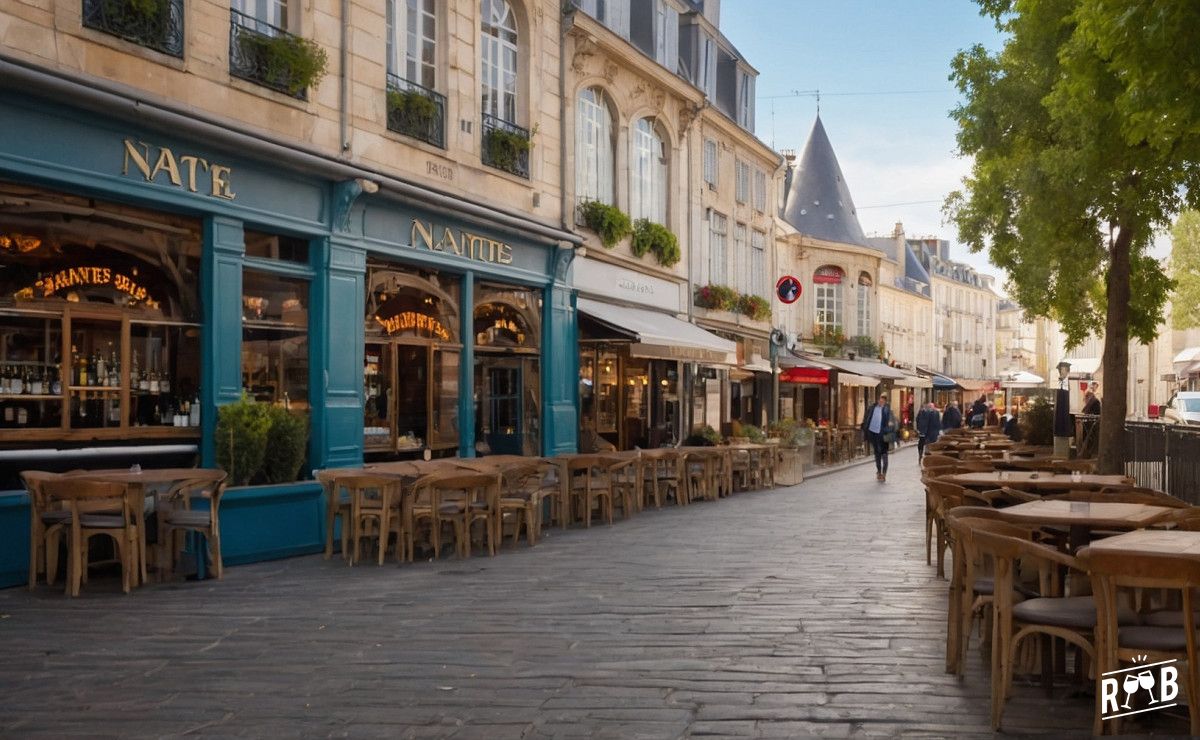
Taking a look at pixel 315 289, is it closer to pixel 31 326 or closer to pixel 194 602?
pixel 31 326

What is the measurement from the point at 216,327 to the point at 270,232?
1365 millimetres

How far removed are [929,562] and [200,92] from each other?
752cm

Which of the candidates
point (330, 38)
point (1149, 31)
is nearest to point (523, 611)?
point (1149, 31)

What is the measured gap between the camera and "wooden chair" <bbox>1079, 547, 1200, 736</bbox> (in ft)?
15.4

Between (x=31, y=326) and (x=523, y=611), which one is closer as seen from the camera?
(x=523, y=611)

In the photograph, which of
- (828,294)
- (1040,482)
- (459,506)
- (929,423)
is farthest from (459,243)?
(828,294)

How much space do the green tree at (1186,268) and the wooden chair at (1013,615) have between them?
37878 mm

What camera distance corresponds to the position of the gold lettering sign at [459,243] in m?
13.9

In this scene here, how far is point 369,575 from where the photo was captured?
A: 32.0 feet

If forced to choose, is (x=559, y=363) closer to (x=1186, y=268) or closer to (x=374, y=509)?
(x=374, y=509)

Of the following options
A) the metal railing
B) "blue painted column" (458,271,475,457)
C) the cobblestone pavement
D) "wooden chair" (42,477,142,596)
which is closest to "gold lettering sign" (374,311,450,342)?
"blue painted column" (458,271,475,457)

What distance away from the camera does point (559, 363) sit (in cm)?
1748

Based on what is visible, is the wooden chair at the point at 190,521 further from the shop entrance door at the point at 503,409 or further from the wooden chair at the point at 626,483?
the shop entrance door at the point at 503,409

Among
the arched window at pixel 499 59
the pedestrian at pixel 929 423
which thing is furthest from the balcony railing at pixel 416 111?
the pedestrian at pixel 929 423
